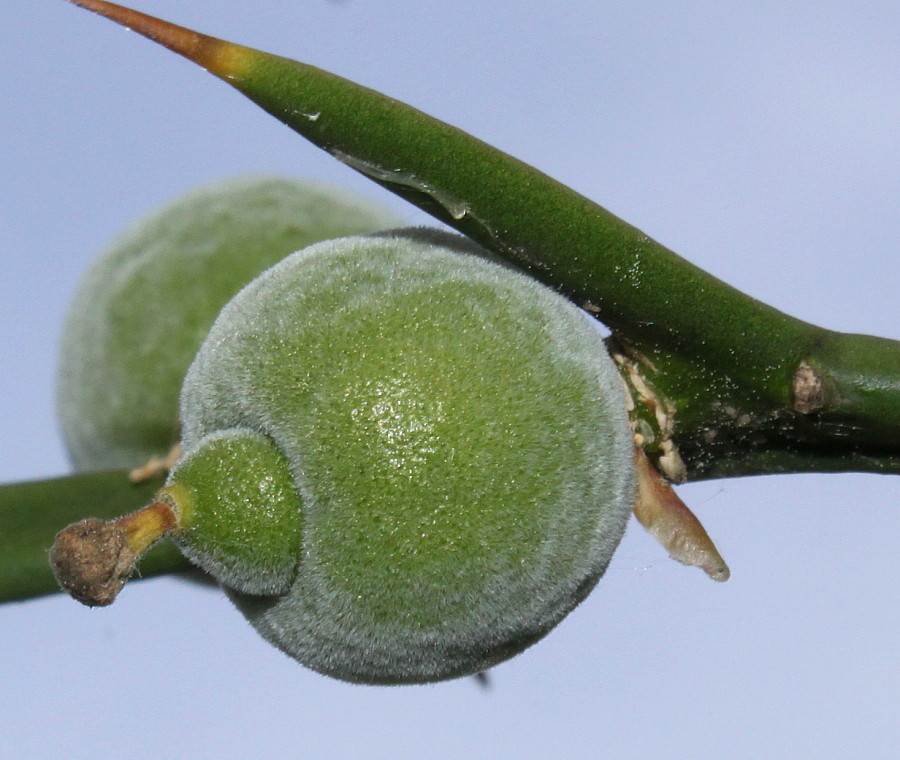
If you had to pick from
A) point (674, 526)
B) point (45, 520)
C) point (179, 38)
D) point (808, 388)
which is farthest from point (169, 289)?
point (808, 388)

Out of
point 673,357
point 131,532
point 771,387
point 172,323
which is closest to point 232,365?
point 131,532

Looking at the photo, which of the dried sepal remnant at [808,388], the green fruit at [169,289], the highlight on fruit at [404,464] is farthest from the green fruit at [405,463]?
the green fruit at [169,289]

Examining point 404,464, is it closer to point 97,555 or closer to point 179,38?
point 97,555

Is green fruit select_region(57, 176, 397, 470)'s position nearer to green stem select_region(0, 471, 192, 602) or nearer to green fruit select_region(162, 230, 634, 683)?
green stem select_region(0, 471, 192, 602)

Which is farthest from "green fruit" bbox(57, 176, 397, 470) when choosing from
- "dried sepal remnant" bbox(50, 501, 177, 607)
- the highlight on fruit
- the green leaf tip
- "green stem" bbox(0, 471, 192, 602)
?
"dried sepal remnant" bbox(50, 501, 177, 607)

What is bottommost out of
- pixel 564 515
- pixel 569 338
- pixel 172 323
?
pixel 172 323

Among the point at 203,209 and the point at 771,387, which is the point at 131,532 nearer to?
the point at 771,387
